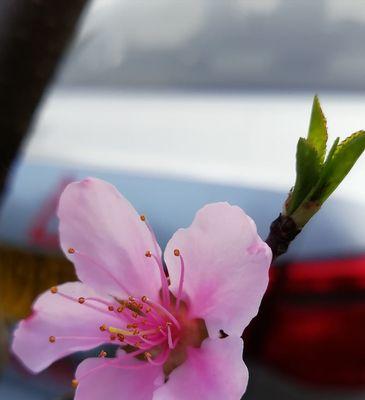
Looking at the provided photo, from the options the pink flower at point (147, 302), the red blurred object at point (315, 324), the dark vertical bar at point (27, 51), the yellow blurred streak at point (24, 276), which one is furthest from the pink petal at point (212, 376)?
the yellow blurred streak at point (24, 276)

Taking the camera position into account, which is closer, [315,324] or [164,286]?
[164,286]

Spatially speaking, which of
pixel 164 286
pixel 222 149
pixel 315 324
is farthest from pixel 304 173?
pixel 222 149

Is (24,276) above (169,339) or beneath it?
beneath

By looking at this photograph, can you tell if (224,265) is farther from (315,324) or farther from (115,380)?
(315,324)

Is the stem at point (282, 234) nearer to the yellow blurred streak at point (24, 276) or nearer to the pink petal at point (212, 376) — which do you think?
the pink petal at point (212, 376)

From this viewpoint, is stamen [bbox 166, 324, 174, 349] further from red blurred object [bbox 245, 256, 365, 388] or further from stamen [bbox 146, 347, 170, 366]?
red blurred object [bbox 245, 256, 365, 388]

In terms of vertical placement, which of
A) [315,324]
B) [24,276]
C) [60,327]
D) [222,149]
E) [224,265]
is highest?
[224,265]

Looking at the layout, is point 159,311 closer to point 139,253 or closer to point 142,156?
point 139,253

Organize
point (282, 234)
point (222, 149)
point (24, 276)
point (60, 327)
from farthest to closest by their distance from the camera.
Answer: point (24, 276)
point (222, 149)
point (60, 327)
point (282, 234)
